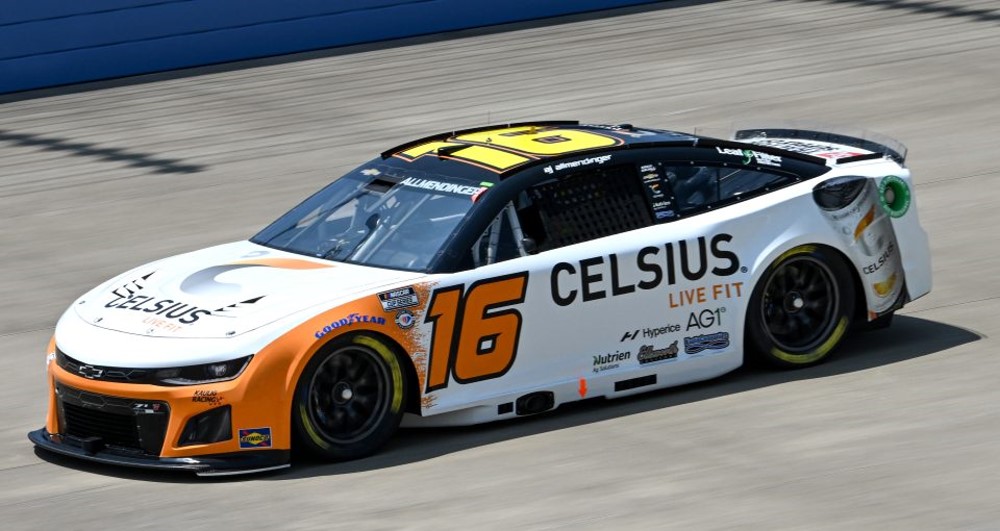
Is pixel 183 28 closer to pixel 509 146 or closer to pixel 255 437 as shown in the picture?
pixel 509 146

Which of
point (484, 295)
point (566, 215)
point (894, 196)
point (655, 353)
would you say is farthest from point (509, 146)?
point (894, 196)

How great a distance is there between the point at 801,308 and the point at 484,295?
6.54 feet

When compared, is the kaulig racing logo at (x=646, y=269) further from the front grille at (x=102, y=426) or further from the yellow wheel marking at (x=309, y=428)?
the front grille at (x=102, y=426)

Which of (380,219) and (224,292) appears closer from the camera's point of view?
(224,292)

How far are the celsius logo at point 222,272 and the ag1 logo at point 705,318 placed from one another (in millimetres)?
→ 1874

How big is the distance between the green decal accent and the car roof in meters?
1.09

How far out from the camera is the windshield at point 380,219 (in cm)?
818

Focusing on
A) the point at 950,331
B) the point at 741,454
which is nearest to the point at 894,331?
the point at 950,331

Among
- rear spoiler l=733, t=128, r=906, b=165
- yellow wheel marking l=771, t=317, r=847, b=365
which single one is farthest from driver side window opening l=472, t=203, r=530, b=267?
rear spoiler l=733, t=128, r=906, b=165

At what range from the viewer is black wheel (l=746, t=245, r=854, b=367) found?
8852 mm

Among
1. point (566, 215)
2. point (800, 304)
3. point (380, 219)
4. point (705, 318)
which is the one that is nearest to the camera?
point (566, 215)

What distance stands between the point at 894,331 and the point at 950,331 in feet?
1.03

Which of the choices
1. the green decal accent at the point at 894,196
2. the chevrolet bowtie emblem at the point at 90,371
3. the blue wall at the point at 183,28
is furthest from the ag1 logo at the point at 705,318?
the blue wall at the point at 183,28

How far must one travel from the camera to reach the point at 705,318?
8.65 m
